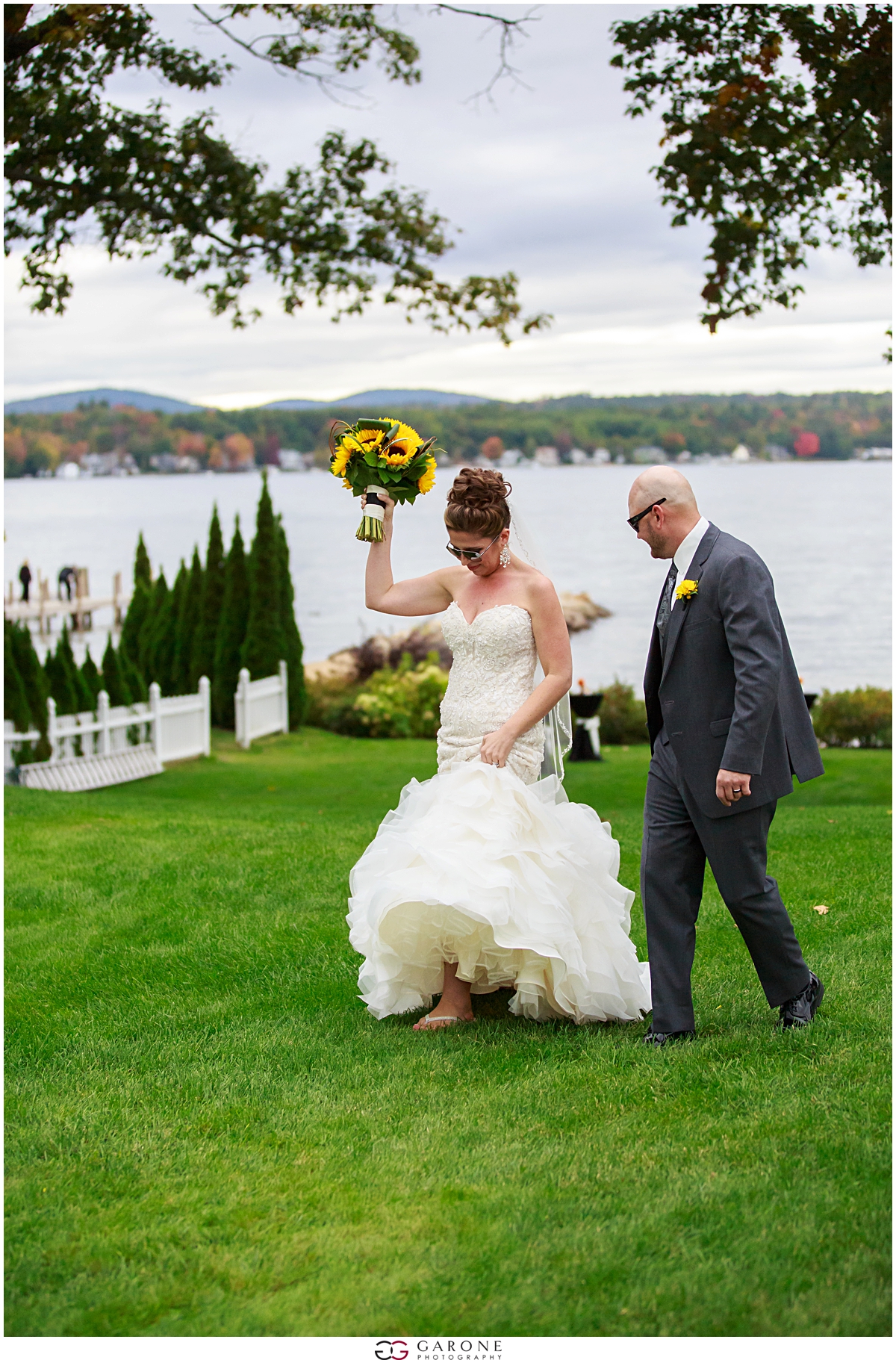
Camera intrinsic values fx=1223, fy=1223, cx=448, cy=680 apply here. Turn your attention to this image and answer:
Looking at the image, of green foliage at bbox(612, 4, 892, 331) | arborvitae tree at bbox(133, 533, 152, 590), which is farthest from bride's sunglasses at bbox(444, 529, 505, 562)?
arborvitae tree at bbox(133, 533, 152, 590)

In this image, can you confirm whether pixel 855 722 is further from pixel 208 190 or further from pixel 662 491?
pixel 662 491

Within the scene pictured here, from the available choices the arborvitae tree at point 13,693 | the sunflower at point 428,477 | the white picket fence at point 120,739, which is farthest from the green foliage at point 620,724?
the sunflower at point 428,477

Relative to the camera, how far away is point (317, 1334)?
9.29 ft

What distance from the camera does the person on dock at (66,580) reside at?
147ft

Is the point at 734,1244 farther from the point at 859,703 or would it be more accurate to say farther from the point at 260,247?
the point at 859,703

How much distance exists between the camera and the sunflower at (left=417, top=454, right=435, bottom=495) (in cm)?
536

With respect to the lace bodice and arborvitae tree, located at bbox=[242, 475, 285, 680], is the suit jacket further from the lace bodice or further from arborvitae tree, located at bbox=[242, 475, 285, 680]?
arborvitae tree, located at bbox=[242, 475, 285, 680]

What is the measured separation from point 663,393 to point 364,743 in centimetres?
1758

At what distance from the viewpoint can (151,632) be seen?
23.4 metres

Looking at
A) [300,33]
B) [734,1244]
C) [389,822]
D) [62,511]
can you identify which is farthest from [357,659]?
[62,511]

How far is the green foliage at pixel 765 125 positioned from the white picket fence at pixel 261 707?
1082 centimetres

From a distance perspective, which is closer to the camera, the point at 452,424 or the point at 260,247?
the point at 260,247

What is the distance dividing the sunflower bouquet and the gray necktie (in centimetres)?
116

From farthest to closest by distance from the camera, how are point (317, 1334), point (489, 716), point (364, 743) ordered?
point (364, 743), point (489, 716), point (317, 1334)
